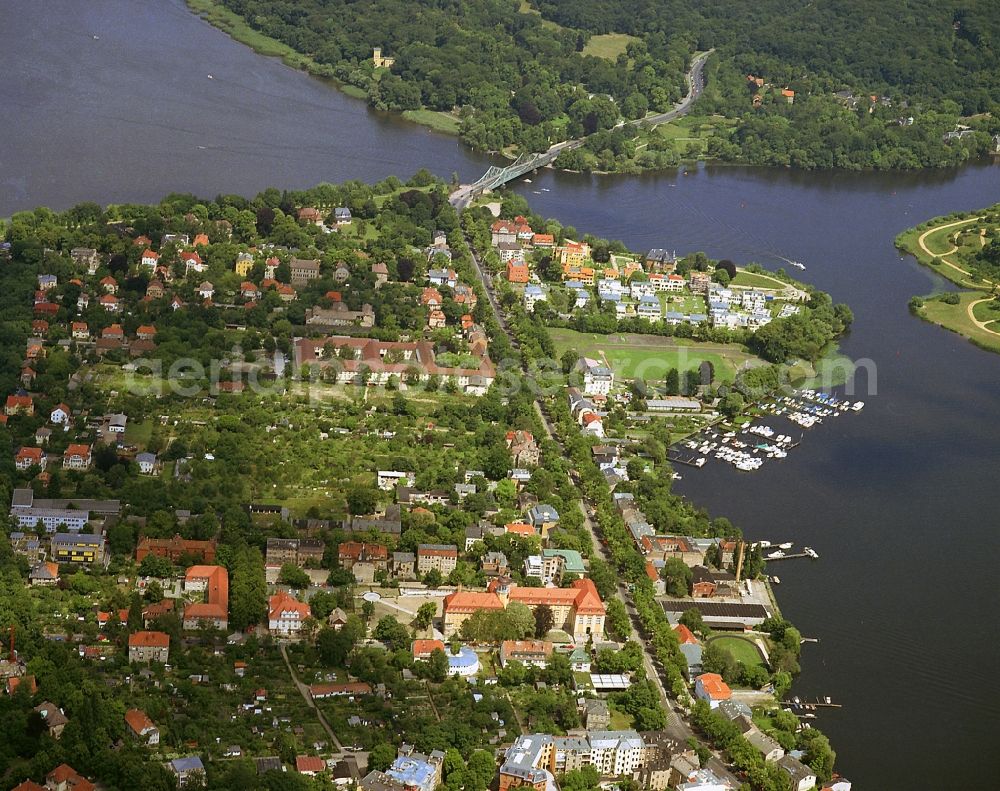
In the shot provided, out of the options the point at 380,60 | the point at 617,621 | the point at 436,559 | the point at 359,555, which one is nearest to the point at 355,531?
the point at 359,555

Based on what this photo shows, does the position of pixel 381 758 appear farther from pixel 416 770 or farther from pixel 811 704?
pixel 811 704

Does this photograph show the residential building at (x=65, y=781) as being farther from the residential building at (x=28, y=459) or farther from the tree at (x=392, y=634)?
the residential building at (x=28, y=459)

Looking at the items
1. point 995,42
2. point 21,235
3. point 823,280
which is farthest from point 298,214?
point 995,42

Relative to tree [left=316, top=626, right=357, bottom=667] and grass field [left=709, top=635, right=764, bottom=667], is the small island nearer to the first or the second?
grass field [left=709, top=635, right=764, bottom=667]

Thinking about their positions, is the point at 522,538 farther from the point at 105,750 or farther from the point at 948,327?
the point at 948,327

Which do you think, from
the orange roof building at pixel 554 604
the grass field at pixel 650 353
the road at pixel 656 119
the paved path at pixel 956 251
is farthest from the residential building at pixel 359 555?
the paved path at pixel 956 251

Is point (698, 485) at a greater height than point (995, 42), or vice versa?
point (995, 42)
